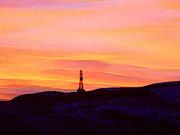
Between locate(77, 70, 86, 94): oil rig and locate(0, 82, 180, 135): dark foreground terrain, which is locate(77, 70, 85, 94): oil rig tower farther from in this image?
locate(0, 82, 180, 135): dark foreground terrain

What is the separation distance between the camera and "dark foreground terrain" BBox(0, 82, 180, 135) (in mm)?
49156

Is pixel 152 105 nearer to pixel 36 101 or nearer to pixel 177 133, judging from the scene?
pixel 177 133

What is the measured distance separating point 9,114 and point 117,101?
14554mm

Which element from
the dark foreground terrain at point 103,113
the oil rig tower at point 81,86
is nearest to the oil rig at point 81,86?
the oil rig tower at point 81,86

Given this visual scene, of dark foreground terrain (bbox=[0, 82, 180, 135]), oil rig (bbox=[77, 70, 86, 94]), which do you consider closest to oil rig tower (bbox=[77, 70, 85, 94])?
oil rig (bbox=[77, 70, 86, 94])

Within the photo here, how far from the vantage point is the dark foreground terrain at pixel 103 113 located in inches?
1935

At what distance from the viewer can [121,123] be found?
54.5 metres

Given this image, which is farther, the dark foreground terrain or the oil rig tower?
the oil rig tower

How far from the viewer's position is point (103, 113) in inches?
2267

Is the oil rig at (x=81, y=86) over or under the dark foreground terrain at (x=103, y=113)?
over

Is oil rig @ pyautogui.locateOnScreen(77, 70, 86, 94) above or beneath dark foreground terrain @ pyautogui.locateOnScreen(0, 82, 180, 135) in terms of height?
above

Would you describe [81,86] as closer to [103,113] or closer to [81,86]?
[81,86]

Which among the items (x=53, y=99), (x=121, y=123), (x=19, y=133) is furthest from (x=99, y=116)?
(x=53, y=99)

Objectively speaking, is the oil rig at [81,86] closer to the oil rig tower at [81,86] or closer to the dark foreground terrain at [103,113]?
the oil rig tower at [81,86]
